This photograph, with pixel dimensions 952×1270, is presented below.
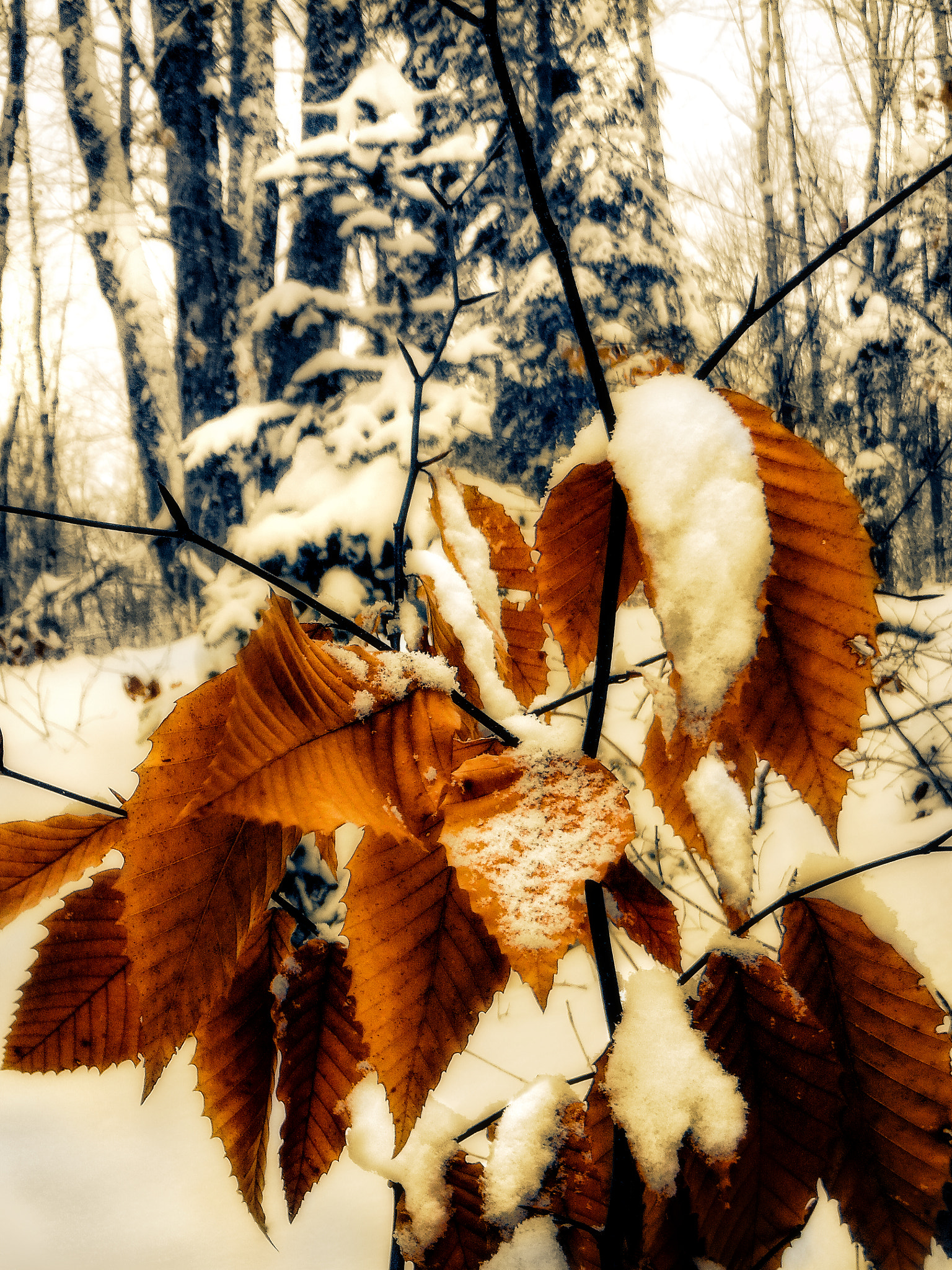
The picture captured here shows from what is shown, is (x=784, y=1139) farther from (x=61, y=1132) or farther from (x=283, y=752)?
(x=61, y=1132)

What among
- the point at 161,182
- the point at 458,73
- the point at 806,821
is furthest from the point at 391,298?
the point at 806,821

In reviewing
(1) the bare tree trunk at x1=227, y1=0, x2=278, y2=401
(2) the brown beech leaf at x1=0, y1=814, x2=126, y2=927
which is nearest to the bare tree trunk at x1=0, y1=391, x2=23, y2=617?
(1) the bare tree trunk at x1=227, y1=0, x2=278, y2=401

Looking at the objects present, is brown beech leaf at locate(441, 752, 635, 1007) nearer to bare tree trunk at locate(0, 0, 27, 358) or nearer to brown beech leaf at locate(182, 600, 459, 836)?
brown beech leaf at locate(182, 600, 459, 836)

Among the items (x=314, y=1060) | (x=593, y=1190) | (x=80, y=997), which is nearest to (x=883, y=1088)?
(x=593, y=1190)

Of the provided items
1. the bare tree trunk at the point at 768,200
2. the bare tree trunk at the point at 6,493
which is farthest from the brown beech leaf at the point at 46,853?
the bare tree trunk at the point at 6,493

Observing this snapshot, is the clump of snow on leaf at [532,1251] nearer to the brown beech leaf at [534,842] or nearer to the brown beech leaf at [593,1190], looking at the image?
the brown beech leaf at [593,1190]

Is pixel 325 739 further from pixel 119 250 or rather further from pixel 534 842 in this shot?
pixel 119 250
